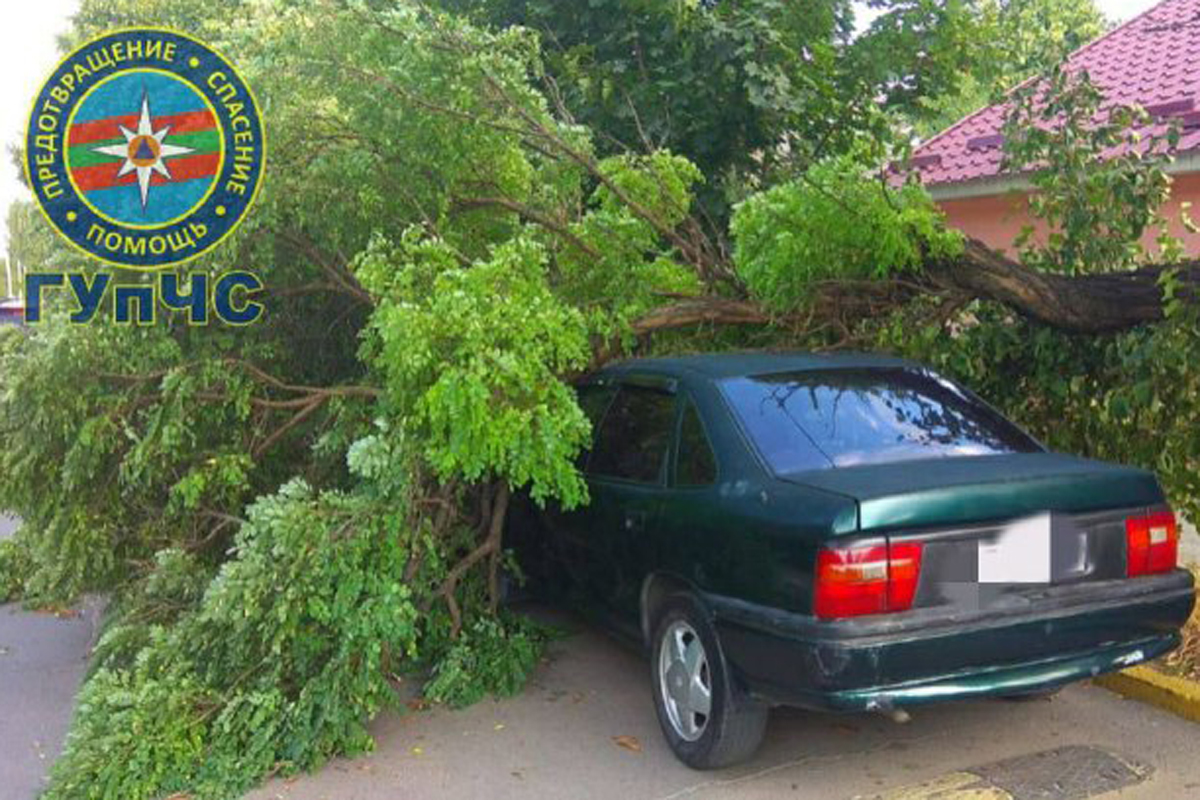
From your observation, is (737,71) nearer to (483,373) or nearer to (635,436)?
(635,436)

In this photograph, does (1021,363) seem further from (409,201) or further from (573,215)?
(409,201)

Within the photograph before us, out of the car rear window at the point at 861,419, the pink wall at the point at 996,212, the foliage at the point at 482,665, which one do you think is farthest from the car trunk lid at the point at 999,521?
the pink wall at the point at 996,212

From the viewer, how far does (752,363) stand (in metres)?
4.62

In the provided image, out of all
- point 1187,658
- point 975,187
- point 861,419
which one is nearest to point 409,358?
point 861,419

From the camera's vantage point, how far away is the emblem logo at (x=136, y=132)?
7.03m

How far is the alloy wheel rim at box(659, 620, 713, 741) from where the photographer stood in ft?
13.4

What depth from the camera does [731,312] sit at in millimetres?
5863

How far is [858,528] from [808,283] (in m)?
2.47

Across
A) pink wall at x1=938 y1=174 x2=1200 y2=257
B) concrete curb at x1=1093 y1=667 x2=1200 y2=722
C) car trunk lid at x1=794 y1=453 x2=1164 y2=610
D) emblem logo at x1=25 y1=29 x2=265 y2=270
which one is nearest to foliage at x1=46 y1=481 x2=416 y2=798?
car trunk lid at x1=794 y1=453 x2=1164 y2=610

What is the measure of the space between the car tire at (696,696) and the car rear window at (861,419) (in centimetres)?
70

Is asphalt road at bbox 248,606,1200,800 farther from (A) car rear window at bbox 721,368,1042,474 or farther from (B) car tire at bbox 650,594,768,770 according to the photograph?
(A) car rear window at bbox 721,368,1042,474

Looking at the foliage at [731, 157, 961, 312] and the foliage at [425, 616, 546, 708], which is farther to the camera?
the foliage at [731, 157, 961, 312]

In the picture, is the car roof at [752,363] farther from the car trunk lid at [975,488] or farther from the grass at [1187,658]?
the grass at [1187,658]

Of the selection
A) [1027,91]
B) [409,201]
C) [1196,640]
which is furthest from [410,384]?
[1027,91]
